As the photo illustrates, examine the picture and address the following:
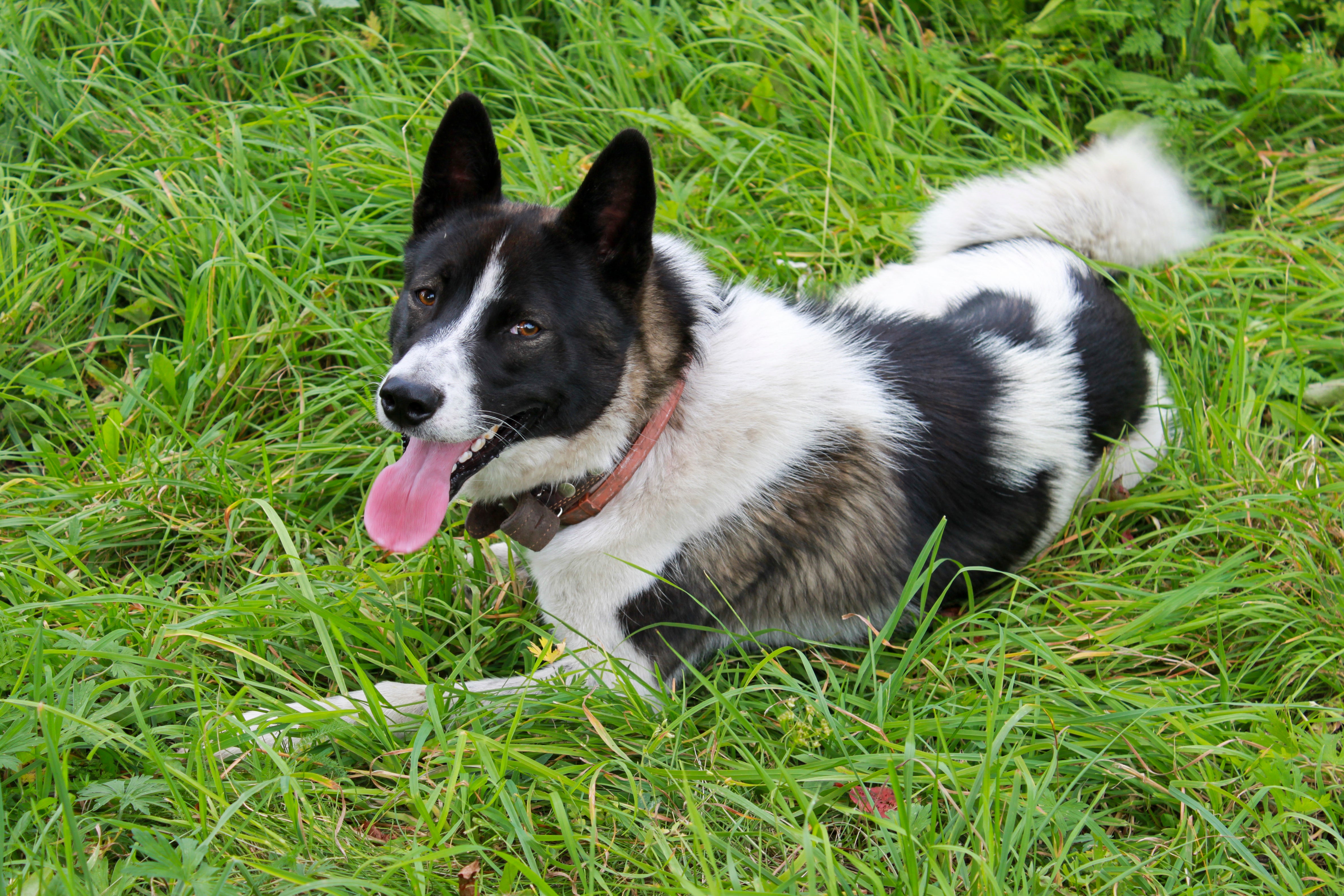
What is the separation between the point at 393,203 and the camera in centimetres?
383

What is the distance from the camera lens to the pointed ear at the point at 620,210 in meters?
2.34

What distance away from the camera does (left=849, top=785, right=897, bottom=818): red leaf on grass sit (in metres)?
2.23

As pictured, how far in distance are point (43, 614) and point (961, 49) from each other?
14.6ft

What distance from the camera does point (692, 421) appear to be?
2.55m

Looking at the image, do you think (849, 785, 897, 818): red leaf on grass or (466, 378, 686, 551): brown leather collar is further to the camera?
(466, 378, 686, 551): brown leather collar

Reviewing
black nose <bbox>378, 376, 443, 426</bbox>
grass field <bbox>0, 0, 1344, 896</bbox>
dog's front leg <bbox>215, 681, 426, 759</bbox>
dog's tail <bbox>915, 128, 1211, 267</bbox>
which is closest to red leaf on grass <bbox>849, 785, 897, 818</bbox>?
grass field <bbox>0, 0, 1344, 896</bbox>

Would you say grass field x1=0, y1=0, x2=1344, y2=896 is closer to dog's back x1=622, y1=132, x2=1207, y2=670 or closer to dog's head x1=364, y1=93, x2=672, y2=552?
dog's back x1=622, y1=132, x2=1207, y2=670

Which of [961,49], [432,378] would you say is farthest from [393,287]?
[961,49]

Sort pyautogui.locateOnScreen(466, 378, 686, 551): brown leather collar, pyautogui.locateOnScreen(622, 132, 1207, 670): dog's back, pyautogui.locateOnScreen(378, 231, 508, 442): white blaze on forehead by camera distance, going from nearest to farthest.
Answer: pyautogui.locateOnScreen(378, 231, 508, 442): white blaze on forehead, pyautogui.locateOnScreen(466, 378, 686, 551): brown leather collar, pyautogui.locateOnScreen(622, 132, 1207, 670): dog's back

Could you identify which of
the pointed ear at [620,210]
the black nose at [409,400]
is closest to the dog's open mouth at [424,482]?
the black nose at [409,400]

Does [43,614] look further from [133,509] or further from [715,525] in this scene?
[715,525]

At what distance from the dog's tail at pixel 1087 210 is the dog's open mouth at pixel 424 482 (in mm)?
2076

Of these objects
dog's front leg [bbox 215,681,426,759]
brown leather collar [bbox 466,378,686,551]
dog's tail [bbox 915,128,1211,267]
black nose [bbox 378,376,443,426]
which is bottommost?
dog's front leg [bbox 215,681,426,759]

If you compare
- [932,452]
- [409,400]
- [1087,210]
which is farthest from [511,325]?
[1087,210]
